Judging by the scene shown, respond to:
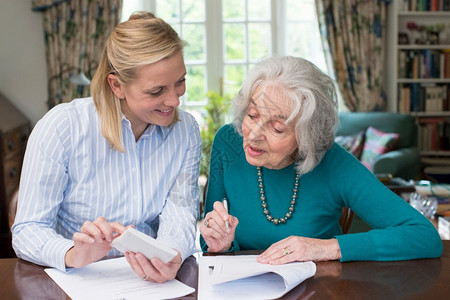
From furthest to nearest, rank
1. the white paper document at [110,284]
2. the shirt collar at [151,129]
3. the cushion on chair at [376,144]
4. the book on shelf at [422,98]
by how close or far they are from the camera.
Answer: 1. the book on shelf at [422,98]
2. the cushion on chair at [376,144]
3. the shirt collar at [151,129]
4. the white paper document at [110,284]

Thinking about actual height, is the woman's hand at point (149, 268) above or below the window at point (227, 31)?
below

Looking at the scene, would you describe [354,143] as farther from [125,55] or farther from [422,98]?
[125,55]

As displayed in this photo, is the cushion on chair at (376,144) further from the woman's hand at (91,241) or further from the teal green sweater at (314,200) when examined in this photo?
the woman's hand at (91,241)

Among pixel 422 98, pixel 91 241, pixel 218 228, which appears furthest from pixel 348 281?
pixel 422 98

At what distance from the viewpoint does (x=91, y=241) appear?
1283mm

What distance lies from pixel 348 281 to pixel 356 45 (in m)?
4.61

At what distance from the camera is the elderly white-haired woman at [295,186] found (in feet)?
4.77

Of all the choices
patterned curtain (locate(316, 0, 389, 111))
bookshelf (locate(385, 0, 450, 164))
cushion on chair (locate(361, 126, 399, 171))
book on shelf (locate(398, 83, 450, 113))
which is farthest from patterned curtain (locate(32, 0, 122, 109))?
book on shelf (locate(398, 83, 450, 113))

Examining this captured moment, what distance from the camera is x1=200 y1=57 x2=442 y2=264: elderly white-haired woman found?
4.77ft

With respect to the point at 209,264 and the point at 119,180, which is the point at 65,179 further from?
the point at 209,264

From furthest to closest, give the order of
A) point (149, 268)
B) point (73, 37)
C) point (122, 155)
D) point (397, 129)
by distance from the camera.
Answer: point (73, 37) < point (397, 129) < point (122, 155) < point (149, 268)

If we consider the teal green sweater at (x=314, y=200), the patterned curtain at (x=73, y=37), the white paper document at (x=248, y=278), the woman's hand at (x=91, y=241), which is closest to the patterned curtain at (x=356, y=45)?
the patterned curtain at (x=73, y=37)

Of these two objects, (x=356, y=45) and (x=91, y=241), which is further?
(x=356, y=45)

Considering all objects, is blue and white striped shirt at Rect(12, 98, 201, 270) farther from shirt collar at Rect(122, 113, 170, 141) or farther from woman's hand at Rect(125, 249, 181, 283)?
woman's hand at Rect(125, 249, 181, 283)
